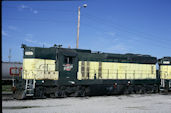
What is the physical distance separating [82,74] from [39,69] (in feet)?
10.6

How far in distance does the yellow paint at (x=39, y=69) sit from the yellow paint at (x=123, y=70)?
205cm

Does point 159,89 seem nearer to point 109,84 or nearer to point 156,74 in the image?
point 156,74

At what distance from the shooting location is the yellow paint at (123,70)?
14.1 meters

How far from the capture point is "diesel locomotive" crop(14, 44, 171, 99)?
1205 centimetres

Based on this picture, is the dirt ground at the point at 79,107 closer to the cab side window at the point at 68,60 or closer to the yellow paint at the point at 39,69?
the yellow paint at the point at 39,69

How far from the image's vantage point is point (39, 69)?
40.0ft

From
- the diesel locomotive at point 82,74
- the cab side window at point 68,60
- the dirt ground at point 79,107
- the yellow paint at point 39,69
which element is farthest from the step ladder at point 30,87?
the cab side window at point 68,60

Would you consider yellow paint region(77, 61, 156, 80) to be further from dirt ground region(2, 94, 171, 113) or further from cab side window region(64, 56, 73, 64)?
dirt ground region(2, 94, 171, 113)

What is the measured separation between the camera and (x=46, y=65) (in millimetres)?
12414

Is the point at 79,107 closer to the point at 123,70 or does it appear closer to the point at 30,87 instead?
the point at 30,87

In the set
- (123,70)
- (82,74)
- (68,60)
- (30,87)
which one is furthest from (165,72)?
(30,87)

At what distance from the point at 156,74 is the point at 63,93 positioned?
364 inches

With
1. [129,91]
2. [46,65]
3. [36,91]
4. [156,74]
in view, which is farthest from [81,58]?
[156,74]

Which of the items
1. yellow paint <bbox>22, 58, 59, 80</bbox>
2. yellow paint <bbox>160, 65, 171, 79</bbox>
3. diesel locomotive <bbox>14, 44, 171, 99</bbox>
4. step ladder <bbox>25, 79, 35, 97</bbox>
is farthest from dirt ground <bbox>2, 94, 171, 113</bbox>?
yellow paint <bbox>160, 65, 171, 79</bbox>
